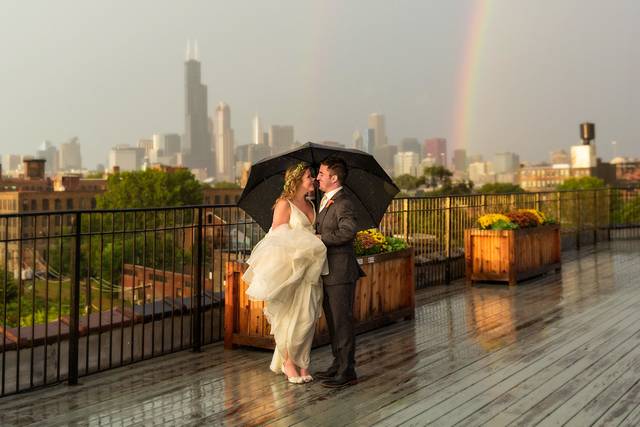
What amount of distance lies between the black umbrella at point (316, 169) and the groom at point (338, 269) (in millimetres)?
390

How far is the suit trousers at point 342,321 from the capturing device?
19.2ft

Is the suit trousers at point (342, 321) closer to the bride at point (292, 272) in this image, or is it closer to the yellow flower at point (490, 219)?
the bride at point (292, 272)

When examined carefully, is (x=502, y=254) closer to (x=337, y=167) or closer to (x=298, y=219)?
A: (x=337, y=167)

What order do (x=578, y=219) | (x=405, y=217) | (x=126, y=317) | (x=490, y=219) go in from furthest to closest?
(x=578, y=219)
(x=490, y=219)
(x=405, y=217)
(x=126, y=317)

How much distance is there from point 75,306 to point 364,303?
3.55 metres

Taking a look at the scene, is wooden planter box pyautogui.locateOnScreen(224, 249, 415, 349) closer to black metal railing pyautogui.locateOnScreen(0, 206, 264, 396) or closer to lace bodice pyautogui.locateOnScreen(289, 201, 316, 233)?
black metal railing pyautogui.locateOnScreen(0, 206, 264, 396)

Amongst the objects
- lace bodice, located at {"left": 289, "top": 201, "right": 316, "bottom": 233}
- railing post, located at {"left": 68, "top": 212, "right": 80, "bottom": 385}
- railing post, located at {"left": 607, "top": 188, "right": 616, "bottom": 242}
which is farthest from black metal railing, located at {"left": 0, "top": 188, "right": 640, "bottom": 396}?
railing post, located at {"left": 607, "top": 188, "right": 616, "bottom": 242}

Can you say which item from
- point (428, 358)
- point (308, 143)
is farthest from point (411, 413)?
point (308, 143)

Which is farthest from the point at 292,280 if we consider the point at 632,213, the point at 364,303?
the point at 632,213

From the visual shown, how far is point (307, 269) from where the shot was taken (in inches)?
228

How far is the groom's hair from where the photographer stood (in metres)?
5.92

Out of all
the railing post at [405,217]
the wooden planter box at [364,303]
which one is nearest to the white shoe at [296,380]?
the wooden planter box at [364,303]

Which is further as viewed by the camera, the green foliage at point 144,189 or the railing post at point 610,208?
the green foliage at point 144,189

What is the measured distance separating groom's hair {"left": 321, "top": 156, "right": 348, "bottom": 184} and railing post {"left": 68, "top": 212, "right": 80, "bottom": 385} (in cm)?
219
